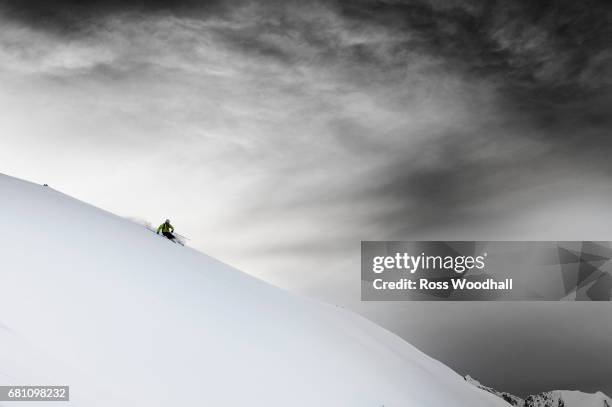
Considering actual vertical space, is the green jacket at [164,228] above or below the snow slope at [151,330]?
above

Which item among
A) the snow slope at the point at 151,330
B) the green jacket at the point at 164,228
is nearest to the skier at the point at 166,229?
the green jacket at the point at 164,228

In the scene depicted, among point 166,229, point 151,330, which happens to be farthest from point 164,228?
point 151,330

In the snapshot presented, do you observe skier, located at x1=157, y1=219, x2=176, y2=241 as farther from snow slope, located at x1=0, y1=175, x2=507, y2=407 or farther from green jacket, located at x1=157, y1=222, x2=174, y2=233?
snow slope, located at x1=0, y1=175, x2=507, y2=407

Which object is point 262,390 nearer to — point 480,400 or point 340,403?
point 340,403

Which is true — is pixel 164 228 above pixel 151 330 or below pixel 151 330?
above

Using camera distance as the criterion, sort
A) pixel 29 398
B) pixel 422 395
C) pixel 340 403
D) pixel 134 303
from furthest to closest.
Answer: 1. pixel 422 395
2. pixel 340 403
3. pixel 134 303
4. pixel 29 398

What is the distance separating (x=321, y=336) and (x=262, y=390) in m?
8.87

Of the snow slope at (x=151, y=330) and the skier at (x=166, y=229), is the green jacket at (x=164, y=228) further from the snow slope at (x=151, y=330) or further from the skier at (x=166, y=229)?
→ the snow slope at (x=151, y=330)

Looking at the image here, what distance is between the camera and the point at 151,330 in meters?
14.8

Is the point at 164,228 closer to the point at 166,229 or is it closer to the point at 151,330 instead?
the point at 166,229

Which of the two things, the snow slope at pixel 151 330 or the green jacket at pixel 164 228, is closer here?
the snow slope at pixel 151 330

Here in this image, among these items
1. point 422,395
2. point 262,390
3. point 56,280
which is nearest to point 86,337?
point 56,280

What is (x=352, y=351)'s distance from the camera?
78.1 ft

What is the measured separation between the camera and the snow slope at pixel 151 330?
11508 millimetres
